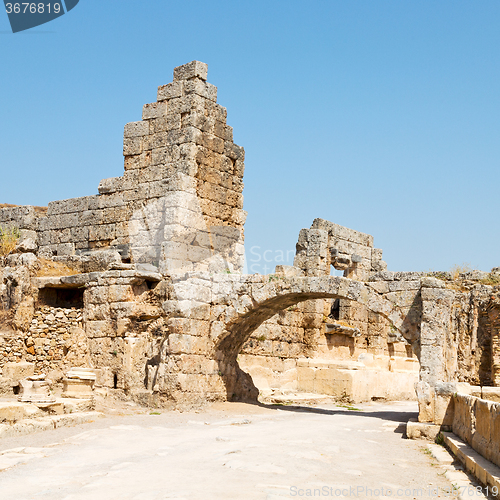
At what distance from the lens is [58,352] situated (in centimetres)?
1176

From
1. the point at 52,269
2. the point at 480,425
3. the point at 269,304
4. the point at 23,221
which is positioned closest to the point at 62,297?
the point at 52,269

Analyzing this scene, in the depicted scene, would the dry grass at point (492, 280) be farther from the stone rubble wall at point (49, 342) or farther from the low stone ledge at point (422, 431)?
the stone rubble wall at point (49, 342)

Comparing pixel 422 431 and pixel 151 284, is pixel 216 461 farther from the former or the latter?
pixel 151 284

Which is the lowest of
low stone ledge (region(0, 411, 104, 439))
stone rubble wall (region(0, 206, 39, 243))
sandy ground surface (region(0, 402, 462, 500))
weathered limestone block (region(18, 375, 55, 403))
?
sandy ground surface (region(0, 402, 462, 500))

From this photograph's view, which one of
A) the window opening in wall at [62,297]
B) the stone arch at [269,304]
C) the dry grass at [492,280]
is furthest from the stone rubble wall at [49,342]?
the dry grass at [492,280]

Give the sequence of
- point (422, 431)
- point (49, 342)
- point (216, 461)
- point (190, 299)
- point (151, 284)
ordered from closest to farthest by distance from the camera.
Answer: point (216, 461), point (422, 431), point (190, 299), point (49, 342), point (151, 284)

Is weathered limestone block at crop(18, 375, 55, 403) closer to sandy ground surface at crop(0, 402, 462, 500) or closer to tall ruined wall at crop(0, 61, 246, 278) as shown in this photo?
sandy ground surface at crop(0, 402, 462, 500)

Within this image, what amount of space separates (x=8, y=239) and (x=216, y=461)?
30.6ft

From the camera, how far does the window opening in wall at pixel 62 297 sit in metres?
12.5

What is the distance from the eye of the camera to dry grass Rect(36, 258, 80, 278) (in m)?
12.7

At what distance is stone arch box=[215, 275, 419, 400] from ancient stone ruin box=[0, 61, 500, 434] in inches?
0.9

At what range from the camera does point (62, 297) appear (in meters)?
13.0

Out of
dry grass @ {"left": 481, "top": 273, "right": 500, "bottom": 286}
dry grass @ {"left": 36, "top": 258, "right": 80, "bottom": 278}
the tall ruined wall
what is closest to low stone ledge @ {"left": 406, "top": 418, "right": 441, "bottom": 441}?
the tall ruined wall

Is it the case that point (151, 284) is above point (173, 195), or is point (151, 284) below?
below
